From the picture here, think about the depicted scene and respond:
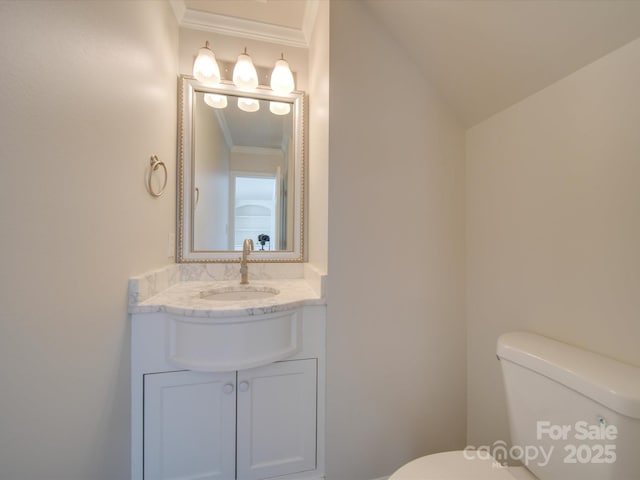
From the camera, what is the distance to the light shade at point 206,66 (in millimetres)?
1394

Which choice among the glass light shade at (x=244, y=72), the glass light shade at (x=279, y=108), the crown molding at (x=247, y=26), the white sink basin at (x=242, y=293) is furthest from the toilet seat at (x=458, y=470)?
the crown molding at (x=247, y=26)

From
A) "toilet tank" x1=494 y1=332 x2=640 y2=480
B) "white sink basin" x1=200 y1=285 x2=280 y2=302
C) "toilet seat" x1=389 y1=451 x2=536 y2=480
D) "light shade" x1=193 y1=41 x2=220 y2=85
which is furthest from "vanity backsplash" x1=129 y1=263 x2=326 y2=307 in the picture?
"light shade" x1=193 y1=41 x2=220 y2=85

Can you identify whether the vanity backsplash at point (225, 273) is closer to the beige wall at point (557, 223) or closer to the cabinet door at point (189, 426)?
the cabinet door at point (189, 426)

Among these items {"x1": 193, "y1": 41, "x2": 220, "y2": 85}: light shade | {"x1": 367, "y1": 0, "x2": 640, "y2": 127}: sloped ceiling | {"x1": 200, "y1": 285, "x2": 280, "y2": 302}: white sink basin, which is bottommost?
{"x1": 200, "y1": 285, "x2": 280, "y2": 302}: white sink basin

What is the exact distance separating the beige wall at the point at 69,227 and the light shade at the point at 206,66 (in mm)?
355

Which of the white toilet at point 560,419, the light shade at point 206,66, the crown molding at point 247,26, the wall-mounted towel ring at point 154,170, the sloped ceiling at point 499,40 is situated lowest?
the white toilet at point 560,419

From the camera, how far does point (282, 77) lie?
58.6 inches

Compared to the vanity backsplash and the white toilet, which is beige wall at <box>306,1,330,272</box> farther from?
the white toilet

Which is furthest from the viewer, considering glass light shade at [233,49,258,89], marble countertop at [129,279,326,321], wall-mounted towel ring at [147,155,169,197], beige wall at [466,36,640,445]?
glass light shade at [233,49,258,89]

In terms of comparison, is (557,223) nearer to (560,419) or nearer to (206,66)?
(560,419)

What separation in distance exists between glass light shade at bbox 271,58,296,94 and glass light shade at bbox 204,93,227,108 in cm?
32

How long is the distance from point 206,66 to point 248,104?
28 centimetres

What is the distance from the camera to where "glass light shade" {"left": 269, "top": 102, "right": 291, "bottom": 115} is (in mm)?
1587

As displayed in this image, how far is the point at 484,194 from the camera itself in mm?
1177
